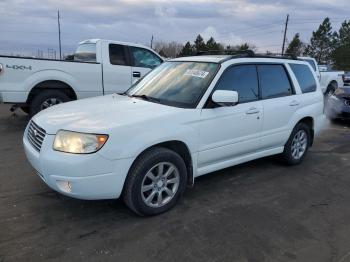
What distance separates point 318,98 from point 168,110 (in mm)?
3215

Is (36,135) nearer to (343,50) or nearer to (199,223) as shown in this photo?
(199,223)

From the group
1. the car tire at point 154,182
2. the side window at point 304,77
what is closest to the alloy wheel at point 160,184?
the car tire at point 154,182

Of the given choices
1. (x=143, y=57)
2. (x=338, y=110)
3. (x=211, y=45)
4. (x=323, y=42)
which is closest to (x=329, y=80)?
(x=338, y=110)

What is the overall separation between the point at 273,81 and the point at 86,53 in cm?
528

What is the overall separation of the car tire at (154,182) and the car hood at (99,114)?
401mm

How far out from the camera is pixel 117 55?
344 inches

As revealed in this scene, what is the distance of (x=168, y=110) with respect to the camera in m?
3.96

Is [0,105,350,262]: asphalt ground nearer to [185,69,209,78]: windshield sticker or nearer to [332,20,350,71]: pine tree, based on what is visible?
[185,69,209,78]: windshield sticker

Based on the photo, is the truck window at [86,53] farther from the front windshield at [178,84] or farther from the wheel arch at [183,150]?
the wheel arch at [183,150]

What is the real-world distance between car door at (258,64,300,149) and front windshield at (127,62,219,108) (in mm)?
981

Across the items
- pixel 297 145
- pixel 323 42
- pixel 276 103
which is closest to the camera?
pixel 276 103

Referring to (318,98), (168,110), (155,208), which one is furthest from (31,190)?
(318,98)

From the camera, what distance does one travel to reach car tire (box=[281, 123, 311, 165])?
18.4ft

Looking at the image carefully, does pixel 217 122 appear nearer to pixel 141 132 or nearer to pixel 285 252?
pixel 141 132
